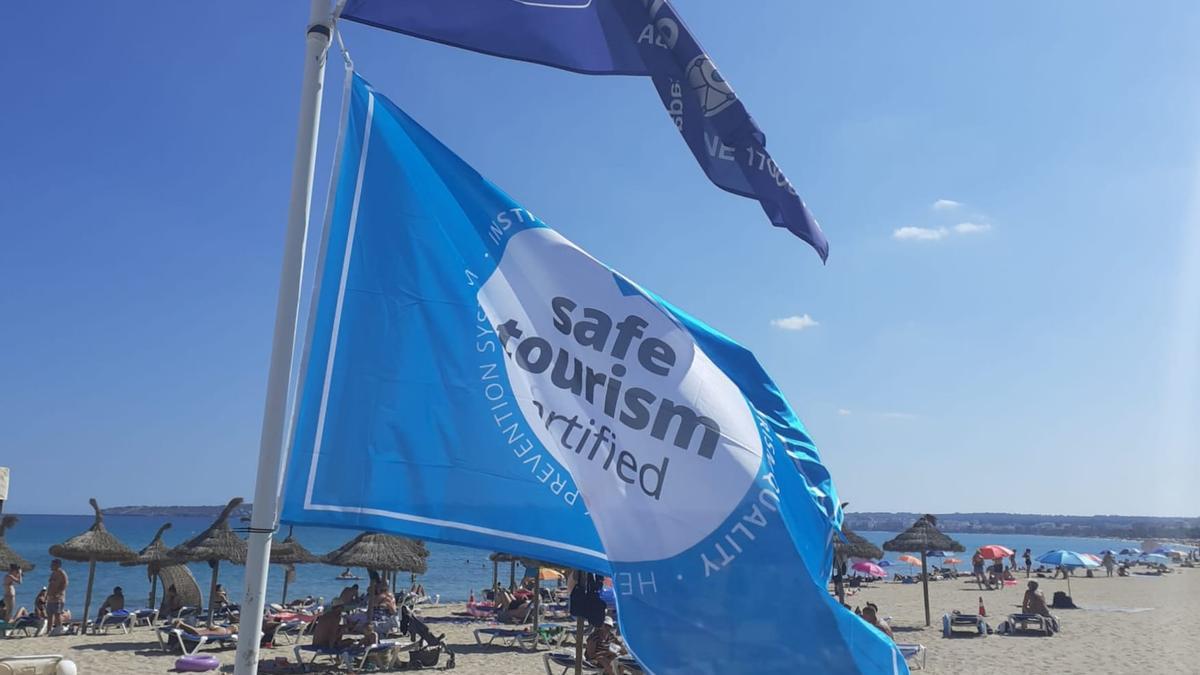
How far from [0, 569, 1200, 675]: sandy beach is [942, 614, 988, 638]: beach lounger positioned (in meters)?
0.24

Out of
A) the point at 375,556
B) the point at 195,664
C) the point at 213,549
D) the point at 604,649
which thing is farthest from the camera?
the point at 213,549

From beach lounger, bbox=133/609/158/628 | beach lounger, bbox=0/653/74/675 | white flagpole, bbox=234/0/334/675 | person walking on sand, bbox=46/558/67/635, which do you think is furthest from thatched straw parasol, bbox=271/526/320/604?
white flagpole, bbox=234/0/334/675

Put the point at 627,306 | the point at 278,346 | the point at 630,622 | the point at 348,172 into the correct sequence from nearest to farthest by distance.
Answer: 1. the point at 278,346
2. the point at 630,622
3. the point at 348,172
4. the point at 627,306

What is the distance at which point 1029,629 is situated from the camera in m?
20.2

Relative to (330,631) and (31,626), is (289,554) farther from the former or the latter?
(330,631)

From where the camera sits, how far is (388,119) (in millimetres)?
4109

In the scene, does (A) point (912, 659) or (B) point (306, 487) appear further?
(A) point (912, 659)

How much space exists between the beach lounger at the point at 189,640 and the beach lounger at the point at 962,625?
1480cm

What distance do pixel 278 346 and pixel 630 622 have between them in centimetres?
185

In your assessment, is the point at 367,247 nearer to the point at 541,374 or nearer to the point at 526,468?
the point at 541,374

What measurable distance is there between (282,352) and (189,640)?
45.4ft

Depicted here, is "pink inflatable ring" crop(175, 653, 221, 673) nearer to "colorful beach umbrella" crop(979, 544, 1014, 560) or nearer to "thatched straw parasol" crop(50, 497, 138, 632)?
"thatched straw parasol" crop(50, 497, 138, 632)

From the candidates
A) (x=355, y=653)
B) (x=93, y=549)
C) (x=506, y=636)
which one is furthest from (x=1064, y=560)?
(x=93, y=549)

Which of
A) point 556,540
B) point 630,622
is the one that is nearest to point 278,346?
point 556,540
